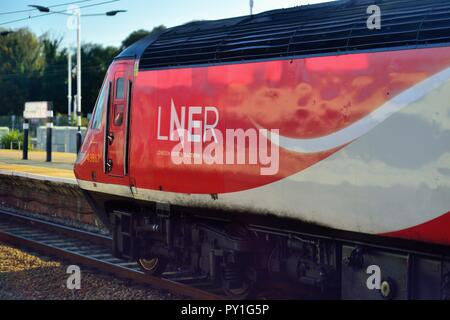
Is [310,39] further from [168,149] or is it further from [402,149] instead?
[168,149]

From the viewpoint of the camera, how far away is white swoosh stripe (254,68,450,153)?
5.10m

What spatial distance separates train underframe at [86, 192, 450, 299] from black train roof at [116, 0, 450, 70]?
1711 mm

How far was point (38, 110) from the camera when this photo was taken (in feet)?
93.8

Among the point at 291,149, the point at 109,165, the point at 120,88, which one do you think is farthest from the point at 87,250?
the point at 291,149

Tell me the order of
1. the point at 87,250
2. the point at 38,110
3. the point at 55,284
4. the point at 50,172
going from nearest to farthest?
the point at 55,284 < the point at 87,250 < the point at 50,172 < the point at 38,110

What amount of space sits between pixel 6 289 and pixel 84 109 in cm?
6232

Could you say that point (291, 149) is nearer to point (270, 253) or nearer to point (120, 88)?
point (270, 253)

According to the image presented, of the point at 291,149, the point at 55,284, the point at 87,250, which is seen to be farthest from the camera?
the point at 87,250

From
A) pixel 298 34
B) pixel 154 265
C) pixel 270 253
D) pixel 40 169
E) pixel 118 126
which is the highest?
pixel 298 34

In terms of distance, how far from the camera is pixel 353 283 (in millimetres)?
6059

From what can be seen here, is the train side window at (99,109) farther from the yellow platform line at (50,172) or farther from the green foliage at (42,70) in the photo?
the green foliage at (42,70)

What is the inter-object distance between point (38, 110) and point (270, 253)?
23.5 m

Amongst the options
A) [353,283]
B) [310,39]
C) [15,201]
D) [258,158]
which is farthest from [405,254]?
[15,201]

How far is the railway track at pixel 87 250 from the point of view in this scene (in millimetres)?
8188
